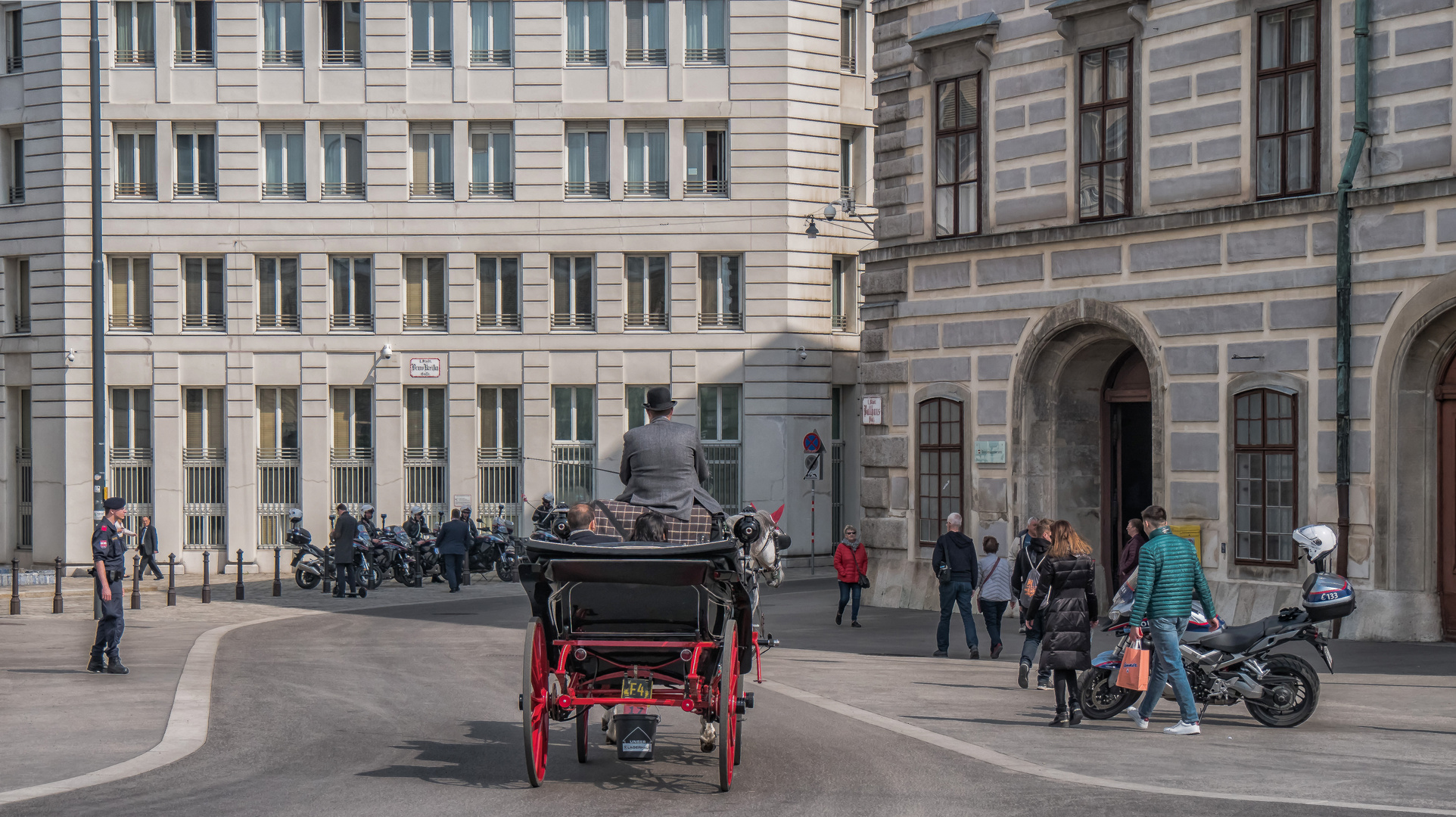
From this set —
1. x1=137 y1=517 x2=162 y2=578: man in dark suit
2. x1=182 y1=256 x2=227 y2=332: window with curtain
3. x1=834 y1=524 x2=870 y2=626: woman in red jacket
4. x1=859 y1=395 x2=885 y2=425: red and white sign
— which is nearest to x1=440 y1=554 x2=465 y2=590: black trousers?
x1=137 y1=517 x2=162 y2=578: man in dark suit

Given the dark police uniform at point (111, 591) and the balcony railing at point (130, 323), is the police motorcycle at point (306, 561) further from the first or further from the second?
the dark police uniform at point (111, 591)

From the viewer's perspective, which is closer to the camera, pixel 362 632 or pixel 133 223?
pixel 362 632

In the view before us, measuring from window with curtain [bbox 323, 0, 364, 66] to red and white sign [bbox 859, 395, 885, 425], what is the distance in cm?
1918

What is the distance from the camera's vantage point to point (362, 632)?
22547mm

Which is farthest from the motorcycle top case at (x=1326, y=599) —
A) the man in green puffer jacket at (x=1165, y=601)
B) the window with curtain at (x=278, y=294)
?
the window with curtain at (x=278, y=294)

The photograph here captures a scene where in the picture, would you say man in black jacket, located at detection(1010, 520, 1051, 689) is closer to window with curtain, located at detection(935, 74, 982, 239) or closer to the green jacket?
the green jacket

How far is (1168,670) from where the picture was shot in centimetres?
1288

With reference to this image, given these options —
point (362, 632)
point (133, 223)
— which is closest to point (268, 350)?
point (133, 223)

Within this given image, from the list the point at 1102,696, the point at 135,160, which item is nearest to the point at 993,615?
the point at 1102,696

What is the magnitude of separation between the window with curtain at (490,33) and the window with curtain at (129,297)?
913cm

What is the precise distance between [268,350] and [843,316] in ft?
44.5

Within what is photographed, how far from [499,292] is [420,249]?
2.07m

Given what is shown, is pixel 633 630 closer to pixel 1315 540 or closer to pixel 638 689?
pixel 638 689

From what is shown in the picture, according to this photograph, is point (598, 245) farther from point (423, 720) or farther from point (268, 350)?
point (423, 720)
